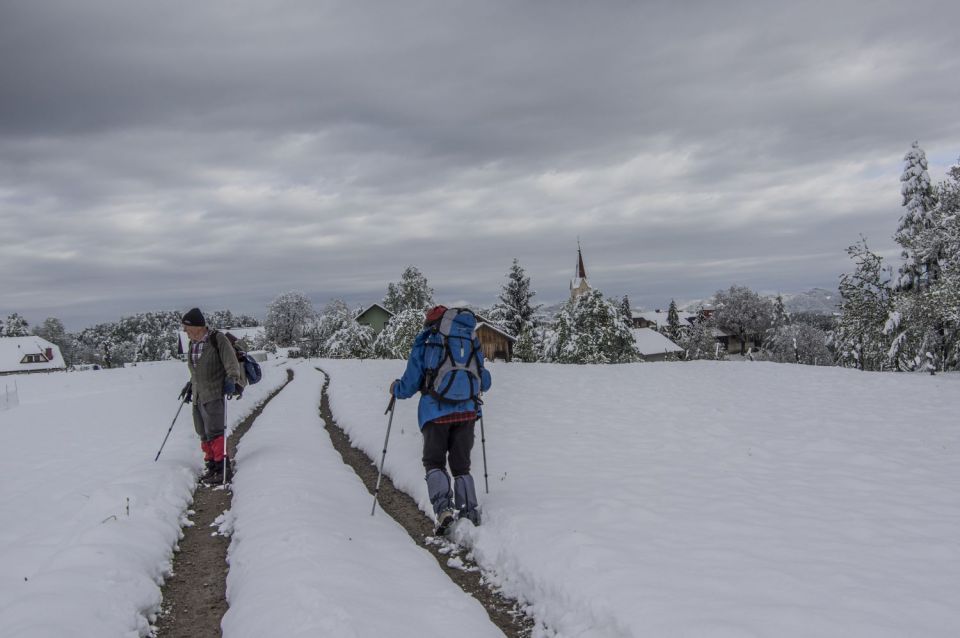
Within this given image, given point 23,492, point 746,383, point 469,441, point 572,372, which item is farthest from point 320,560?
point 572,372

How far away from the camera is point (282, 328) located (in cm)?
10319

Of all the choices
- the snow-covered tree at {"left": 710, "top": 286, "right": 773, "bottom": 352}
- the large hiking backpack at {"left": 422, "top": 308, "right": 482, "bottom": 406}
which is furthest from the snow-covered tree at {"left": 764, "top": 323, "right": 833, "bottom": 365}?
the large hiking backpack at {"left": 422, "top": 308, "right": 482, "bottom": 406}

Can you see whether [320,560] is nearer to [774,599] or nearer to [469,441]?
[469,441]

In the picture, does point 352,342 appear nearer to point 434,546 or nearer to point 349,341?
point 349,341

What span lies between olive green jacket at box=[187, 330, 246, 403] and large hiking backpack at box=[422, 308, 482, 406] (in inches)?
174

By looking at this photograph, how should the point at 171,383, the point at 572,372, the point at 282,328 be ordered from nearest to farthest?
the point at 572,372 < the point at 171,383 < the point at 282,328

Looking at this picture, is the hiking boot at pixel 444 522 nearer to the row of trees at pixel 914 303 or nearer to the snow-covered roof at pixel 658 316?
the row of trees at pixel 914 303

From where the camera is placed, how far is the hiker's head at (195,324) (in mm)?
9266

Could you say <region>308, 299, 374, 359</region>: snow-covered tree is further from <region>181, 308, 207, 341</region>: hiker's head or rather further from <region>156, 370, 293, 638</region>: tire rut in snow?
<region>156, 370, 293, 638</region>: tire rut in snow

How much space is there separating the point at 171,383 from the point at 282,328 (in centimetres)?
7045

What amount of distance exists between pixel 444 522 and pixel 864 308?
25.4 metres

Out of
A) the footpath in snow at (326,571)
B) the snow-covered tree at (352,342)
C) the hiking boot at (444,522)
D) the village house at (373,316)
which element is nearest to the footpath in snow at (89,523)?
the footpath in snow at (326,571)

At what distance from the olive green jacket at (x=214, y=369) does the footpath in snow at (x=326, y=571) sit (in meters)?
1.66

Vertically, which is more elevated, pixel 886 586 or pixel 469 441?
pixel 469 441
